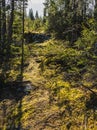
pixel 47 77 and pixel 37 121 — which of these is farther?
pixel 47 77

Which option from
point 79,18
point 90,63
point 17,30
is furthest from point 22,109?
point 79,18

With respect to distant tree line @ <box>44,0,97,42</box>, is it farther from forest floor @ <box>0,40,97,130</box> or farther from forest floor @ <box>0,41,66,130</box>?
forest floor @ <box>0,41,66,130</box>

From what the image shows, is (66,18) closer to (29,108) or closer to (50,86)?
(50,86)

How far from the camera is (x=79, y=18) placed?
39.0m

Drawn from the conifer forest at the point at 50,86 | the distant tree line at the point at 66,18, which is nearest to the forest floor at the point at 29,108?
the conifer forest at the point at 50,86

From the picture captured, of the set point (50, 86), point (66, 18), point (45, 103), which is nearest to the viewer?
point (45, 103)

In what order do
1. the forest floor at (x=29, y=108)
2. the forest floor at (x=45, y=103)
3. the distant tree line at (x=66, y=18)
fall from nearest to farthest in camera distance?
the forest floor at (x=45, y=103)
the forest floor at (x=29, y=108)
the distant tree line at (x=66, y=18)

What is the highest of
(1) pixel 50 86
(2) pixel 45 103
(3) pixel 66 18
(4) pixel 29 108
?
(3) pixel 66 18

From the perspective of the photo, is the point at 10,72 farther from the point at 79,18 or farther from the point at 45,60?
the point at 79,18

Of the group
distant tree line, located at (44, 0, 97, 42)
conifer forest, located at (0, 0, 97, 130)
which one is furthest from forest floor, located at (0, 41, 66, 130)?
distant tree line, located at (44, 0, 97, 42)

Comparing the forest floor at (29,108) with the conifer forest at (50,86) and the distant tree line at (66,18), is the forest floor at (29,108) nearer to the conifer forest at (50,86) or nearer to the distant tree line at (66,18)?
the conifer forest at (50,86)

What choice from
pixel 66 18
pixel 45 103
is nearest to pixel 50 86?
pixel 45 103

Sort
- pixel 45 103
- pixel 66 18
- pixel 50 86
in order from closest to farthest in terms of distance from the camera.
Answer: pixel 45 103 → pixel 50 86 → pixel 66 18

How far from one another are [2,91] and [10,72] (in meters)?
3.20
